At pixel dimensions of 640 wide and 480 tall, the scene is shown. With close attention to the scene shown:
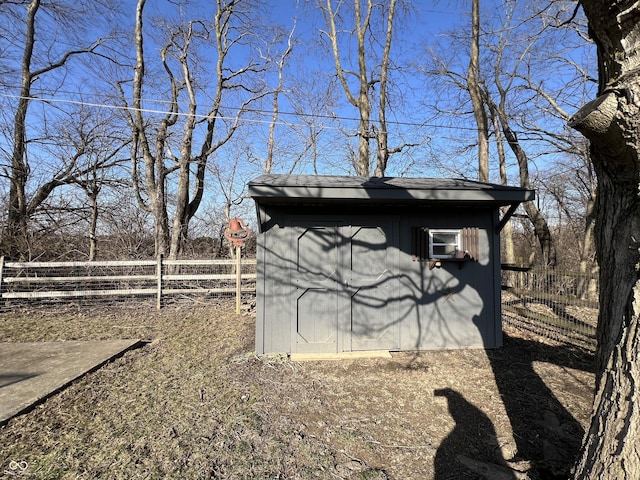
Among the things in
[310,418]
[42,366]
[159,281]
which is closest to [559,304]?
[310,418]

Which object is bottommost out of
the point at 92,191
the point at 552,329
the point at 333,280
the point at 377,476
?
the point at 377,476

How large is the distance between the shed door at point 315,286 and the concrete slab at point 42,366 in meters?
2.81

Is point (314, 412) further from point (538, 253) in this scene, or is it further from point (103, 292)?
point (538, 253)

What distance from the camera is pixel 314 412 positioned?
11.4 ft

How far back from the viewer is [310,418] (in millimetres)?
3344

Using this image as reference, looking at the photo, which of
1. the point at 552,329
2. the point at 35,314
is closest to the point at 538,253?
the point at 552,329

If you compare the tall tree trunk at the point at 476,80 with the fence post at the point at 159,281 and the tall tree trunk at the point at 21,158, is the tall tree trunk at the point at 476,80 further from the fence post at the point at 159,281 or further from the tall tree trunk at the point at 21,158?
the tall tree trunk at the point at 21,158

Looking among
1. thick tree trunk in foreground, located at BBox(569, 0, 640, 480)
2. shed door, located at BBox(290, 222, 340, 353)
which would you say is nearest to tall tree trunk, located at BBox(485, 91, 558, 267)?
shed door, located at BBox(290, 222, 340, 353)

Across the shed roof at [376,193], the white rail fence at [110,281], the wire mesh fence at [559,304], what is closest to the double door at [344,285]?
the shed roof at [376,193]

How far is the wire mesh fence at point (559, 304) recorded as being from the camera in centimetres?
539

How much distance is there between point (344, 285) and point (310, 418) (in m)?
2.22

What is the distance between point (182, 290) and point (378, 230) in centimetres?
563

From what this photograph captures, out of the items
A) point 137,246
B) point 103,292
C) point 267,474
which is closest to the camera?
point 267,474

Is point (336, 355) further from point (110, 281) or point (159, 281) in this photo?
point (110, 281)
